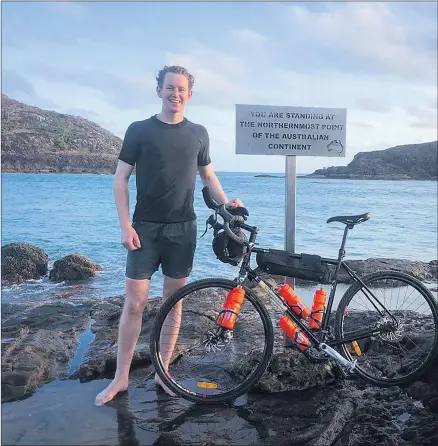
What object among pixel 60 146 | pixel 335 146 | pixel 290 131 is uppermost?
pixel 60 146

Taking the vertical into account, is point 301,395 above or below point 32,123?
below

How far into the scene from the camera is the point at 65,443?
9.88 ft

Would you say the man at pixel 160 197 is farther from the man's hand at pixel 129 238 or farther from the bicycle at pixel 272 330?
the bicycle at pixel 272 330

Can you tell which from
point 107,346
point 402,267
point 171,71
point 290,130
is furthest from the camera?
point 402,267

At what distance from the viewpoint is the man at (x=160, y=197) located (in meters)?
3.38

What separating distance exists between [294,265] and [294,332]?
0.49m

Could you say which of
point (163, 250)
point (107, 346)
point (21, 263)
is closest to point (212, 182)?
point (163, 250)

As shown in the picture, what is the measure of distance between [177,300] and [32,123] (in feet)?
16.3

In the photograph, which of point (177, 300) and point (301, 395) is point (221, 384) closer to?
point (301, 395)

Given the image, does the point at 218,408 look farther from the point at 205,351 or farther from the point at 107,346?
the point at 107,346

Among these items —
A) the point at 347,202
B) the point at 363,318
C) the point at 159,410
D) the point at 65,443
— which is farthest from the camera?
Answer: the point at 347,202

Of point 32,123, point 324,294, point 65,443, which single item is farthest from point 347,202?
point 65,443

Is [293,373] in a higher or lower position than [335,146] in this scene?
lower

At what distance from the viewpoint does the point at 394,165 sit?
31.2 ft
